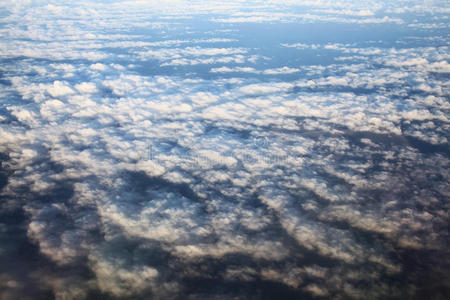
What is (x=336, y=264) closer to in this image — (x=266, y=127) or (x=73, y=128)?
(x=266, y=127)

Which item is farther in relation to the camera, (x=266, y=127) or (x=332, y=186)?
(x=266, y=127)

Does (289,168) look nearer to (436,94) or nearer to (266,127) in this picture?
(266,127)

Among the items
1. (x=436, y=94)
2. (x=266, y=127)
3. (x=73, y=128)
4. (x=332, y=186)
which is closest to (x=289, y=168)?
(x=332, y=186)

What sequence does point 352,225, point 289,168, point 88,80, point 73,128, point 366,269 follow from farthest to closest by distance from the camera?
1. point 88,80
2. point 73,128
3. point 289,168
4. point 352,225
5. point 366,269

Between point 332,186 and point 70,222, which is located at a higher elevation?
point 332,186

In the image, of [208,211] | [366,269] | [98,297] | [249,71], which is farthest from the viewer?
[249,71]

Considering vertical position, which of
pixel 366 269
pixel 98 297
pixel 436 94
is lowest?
pixel 98 297
